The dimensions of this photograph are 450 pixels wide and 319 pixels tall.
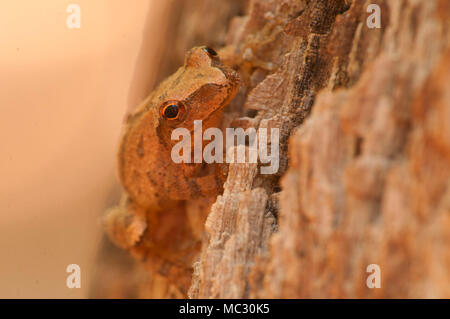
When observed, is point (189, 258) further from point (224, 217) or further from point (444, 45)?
point (444, 45)

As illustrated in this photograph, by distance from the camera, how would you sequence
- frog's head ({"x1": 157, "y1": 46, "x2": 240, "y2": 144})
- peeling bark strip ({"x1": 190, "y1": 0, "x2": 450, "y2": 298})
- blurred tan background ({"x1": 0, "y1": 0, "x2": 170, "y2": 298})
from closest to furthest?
peeling bark strip ({"x1": 190, "y1": 0, "x2": 450, "y2": 298})
frog's head ({"x1": 157, "y1": 46, "x2": 240, "y2": 144})
blurred tan background ({"x1": 0, "y1": 0, "x2": 170, "y2": 298})

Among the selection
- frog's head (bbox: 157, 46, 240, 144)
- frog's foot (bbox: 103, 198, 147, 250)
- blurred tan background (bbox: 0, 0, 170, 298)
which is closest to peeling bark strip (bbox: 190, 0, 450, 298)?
frog's head (bbox: 157, 46, 240, 144)

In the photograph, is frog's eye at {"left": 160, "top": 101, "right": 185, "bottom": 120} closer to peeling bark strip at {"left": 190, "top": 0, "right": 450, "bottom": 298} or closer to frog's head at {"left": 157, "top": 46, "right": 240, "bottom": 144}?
frog's head at {"left": 157, "top": 46, "right": 240, "bottom": 144}

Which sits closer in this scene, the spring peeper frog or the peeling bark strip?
the peeling bark strip

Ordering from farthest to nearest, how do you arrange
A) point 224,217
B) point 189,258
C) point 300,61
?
1. point 189,258
2. point 300,61
3. point 224,217

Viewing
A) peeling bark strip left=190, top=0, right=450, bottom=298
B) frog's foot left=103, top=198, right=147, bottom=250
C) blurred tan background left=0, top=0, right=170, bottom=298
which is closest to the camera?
peeling bark strip left=190, top=0, right=450, bottom=298

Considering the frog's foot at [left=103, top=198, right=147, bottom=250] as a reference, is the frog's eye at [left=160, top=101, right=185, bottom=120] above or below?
above

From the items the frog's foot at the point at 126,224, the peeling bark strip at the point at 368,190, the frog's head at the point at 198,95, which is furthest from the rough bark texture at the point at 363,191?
the frog's foot at the point at 126,224
